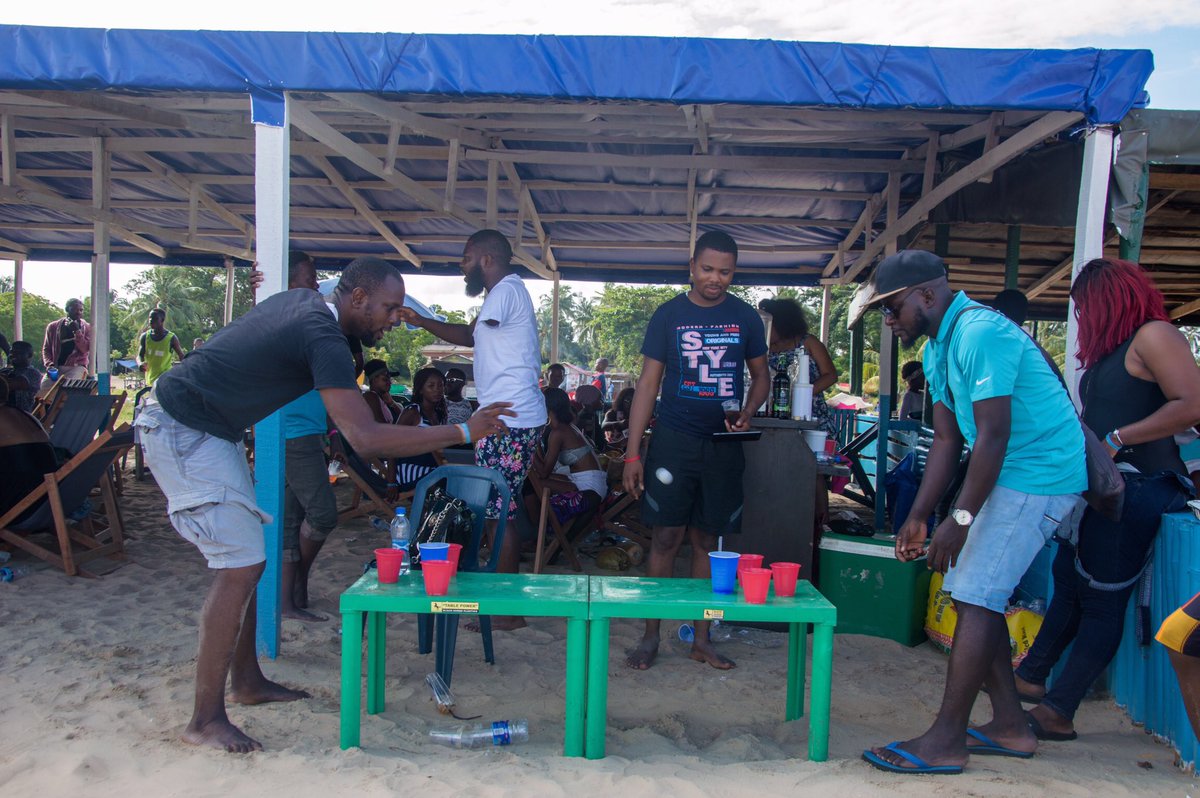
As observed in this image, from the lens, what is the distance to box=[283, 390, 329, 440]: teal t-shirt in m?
4.13

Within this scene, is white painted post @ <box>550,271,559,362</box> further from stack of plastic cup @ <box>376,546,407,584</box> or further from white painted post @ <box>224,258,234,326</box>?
stack of plastic cup @ <box>376,546,407,584</box>

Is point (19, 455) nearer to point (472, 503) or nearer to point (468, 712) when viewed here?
point (472, 503)

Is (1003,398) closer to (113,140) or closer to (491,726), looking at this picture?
(491,726)

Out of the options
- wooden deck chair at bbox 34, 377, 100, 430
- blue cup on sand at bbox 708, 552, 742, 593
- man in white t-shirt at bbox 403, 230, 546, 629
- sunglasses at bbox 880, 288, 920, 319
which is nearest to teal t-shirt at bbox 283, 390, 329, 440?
man in white t-shirt at bbox 403, 230, 546, 629

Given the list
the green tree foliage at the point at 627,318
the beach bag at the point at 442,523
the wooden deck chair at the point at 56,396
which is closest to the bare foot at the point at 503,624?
the beach bag at the point at 442,523

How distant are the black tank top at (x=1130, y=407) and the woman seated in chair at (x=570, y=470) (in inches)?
123

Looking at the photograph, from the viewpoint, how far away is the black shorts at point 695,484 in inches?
158

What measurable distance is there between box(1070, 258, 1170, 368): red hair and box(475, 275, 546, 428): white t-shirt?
240cm

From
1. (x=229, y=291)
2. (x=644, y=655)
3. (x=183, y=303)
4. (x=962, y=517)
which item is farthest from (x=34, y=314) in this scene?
(x=962, y=517)

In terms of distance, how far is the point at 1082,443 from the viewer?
282 centimetres

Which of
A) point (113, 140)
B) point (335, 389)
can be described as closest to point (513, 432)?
point (335, 389)

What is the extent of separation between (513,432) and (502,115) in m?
2.92

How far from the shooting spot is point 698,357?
4.03m

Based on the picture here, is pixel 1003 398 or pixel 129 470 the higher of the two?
pixel 1003 398
